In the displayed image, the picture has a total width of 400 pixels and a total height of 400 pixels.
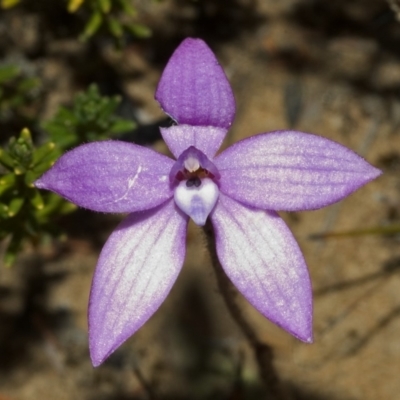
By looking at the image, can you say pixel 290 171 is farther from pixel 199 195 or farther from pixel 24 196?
pixel 24 196

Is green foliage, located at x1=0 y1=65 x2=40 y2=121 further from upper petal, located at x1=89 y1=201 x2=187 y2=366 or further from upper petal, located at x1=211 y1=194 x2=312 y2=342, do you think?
upper petal, located at x1=211 y1=194 x2=312 y2=342

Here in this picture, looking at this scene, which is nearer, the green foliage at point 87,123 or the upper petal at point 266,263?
the upper petal at point 266,263


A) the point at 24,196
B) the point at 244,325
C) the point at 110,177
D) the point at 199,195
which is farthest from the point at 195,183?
the point at 24,196

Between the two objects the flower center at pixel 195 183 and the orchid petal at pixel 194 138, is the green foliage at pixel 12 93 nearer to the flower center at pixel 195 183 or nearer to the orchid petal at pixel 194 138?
the orchid petal at pixel 194 138

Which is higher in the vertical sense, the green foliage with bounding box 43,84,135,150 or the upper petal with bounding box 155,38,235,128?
the upper petal with bounding box 155,38,235,128

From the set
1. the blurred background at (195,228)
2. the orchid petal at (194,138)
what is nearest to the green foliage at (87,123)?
the blurred background at (195,228)

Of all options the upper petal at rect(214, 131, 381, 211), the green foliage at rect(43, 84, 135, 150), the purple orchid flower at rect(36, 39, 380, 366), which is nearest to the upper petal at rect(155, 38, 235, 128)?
the purple orchid flower at rect(36, 39, 380, 366)
